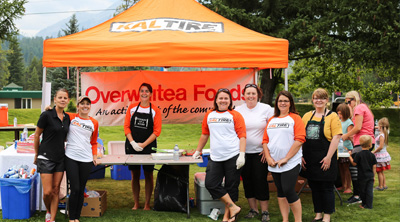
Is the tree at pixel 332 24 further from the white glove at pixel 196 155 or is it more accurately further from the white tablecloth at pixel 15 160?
the white tablecloth at pixel 15 160

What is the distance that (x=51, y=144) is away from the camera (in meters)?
4.31

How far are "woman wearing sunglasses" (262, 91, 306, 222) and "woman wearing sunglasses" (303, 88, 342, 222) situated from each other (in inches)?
11.8

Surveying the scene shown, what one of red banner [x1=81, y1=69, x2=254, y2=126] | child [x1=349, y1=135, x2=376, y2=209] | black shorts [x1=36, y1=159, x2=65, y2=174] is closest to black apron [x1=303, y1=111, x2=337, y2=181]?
child [x1=349, y1=135, x2=376, y2=209]

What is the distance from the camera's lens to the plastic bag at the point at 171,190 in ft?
17.2

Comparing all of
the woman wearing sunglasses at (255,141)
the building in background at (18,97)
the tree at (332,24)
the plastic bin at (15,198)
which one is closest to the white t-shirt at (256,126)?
the woman wearing sunglasses at (255,141)

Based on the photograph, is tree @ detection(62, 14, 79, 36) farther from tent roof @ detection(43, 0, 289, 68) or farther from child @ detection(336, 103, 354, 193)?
child @ detection(336, 103, 354, 193)

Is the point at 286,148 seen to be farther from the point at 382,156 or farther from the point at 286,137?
the point at 382,156

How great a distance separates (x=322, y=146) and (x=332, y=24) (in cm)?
1125

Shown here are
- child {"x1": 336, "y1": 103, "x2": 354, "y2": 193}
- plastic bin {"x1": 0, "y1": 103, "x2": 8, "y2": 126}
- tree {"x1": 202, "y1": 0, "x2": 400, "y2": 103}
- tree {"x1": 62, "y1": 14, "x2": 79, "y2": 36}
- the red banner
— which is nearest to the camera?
child {"x1": 336, "y1": 103, "x2": 354, "y2": 193}

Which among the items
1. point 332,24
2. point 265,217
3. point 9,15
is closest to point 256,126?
point 265,217


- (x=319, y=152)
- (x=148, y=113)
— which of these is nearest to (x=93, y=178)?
(x=148, y=113)

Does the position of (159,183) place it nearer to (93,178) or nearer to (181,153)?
(181,153)

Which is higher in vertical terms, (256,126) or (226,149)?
(256,126)

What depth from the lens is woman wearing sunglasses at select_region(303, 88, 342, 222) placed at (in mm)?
4438
